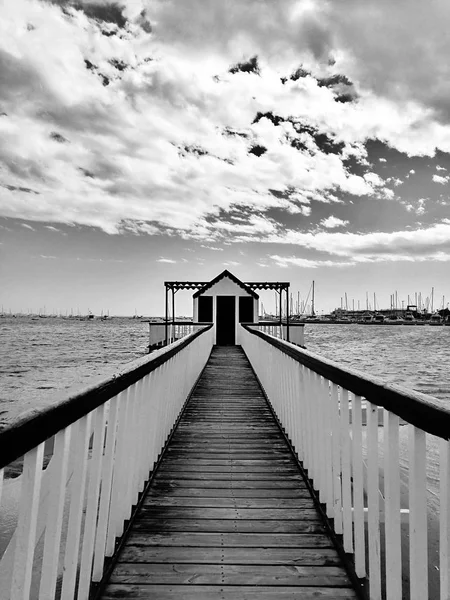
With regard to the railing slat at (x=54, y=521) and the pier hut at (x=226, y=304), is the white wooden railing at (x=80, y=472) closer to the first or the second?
the railing slat at (x=54, y=521)

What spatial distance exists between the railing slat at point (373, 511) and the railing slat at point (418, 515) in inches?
12.8

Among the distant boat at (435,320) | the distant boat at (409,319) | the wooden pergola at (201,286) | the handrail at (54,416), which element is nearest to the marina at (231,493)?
the handrail at (54,416)

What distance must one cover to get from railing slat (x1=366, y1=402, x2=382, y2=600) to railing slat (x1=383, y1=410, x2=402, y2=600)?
4.9 inches

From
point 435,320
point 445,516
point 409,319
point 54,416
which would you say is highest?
point 54,416

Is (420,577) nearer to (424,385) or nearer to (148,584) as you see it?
(148,584)

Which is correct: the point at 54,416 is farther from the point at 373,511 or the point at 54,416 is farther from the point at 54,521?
the point at 373,511

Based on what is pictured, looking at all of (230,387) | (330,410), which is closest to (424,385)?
(230,387)

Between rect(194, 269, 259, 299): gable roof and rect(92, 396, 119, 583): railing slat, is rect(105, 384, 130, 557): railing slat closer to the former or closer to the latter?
rect(92, 396, 119, 583): railing slat

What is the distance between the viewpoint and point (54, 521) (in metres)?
1.62

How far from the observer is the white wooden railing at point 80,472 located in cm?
138

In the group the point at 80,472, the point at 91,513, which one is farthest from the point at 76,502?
the point at 91,513

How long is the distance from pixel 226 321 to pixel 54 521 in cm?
1722

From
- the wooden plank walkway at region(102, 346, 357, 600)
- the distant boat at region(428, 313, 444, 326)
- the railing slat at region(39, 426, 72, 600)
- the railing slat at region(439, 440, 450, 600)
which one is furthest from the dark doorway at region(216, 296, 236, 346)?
the distant boat at region(428, 313, 444, 326)

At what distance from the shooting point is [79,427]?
1871mm
